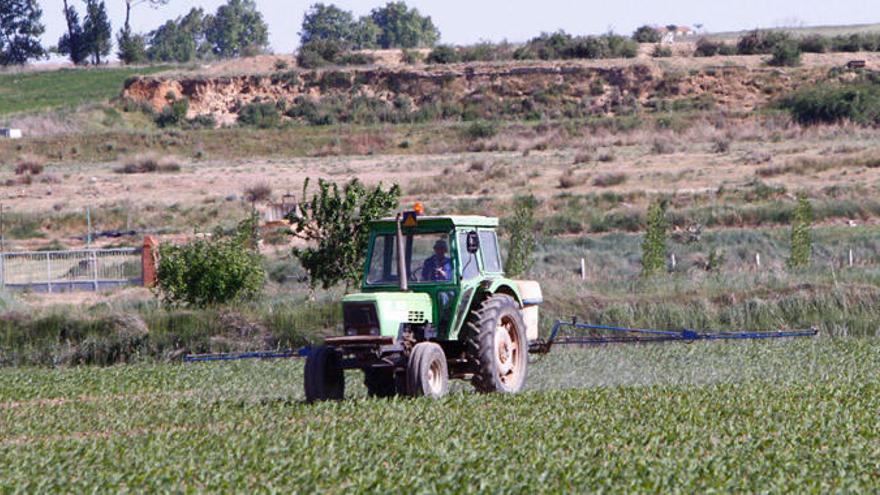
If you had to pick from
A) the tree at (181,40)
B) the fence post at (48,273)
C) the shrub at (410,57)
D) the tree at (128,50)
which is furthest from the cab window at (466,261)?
the tree at (181,40)

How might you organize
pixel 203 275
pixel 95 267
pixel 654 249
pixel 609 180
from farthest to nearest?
pixel 609 180, pixel 95 267, pixel 654 249, pixel 203 275

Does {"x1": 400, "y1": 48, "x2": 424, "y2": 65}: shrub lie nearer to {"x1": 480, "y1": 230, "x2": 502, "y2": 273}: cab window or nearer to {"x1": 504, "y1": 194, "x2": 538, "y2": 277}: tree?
{"x1": 504, "y1": 194, "x2": 538, "y2": 277}: tree

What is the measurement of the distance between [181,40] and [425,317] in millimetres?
149693

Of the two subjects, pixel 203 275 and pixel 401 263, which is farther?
pixel 203 275

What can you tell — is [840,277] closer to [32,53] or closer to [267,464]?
[267,464]

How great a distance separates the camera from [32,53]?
126938 mm

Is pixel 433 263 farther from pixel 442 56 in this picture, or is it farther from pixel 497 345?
pixel 442 56

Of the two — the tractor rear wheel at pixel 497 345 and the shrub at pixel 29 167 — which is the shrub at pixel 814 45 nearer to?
the shrub at pixel 29 167

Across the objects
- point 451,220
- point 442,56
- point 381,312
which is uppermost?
point 442,56

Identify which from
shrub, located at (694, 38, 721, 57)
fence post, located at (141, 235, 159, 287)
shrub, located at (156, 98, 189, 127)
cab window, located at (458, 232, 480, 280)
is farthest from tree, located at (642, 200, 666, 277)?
shrub, located at (694, 38, 721, 57)

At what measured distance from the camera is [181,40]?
16300 centimetres

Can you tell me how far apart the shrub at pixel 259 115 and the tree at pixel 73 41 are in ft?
126

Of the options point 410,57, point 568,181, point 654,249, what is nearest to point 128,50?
point 410,57

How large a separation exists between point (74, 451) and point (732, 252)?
28.6m
